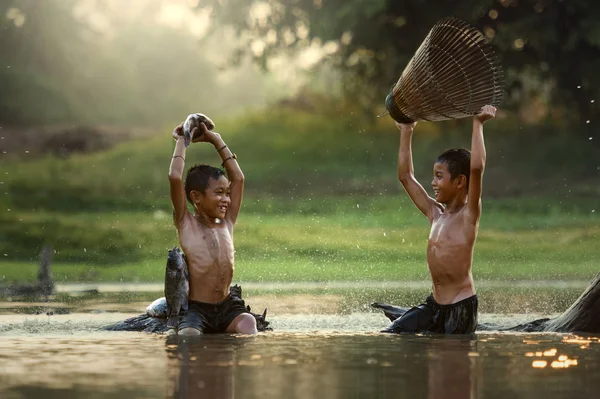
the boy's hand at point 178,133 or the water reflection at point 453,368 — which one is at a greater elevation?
the boy's hand at point 178,133

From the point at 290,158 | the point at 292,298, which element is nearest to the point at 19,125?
the point at 290,158

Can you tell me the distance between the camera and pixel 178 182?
745cm

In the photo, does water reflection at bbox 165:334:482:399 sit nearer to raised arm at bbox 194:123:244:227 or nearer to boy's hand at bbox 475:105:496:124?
raised arm at bbox 194:123:244:227

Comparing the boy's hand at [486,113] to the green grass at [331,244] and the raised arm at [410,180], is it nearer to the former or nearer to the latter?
the raised arm at [410,180]

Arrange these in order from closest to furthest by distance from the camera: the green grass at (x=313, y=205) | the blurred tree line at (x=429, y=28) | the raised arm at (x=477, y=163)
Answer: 1. the raised arm at (x=477, y=163)
2. the green grass at (x=313, y=205)
3. the blurred tree line at (x=429, y=28)

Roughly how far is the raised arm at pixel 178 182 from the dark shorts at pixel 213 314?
1.70 feet

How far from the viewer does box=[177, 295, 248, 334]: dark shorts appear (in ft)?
24.5

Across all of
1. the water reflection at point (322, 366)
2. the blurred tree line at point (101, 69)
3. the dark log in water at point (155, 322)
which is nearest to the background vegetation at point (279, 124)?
the blurred tree line at point (101, 69)

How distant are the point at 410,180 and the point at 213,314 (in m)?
1.47

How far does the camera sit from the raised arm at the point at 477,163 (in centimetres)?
720

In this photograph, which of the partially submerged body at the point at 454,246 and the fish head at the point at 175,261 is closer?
the partially submerged body at the point at 454,246

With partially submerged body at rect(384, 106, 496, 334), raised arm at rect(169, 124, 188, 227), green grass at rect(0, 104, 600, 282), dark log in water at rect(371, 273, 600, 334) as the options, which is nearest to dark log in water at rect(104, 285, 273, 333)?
raised arm at rect(169, 124, 188, 227)

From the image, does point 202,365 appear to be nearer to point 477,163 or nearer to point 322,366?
point 322,366

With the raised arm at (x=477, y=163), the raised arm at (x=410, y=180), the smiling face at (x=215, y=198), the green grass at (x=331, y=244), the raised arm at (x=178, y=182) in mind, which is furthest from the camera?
the green grass at (x=331, y=244)
